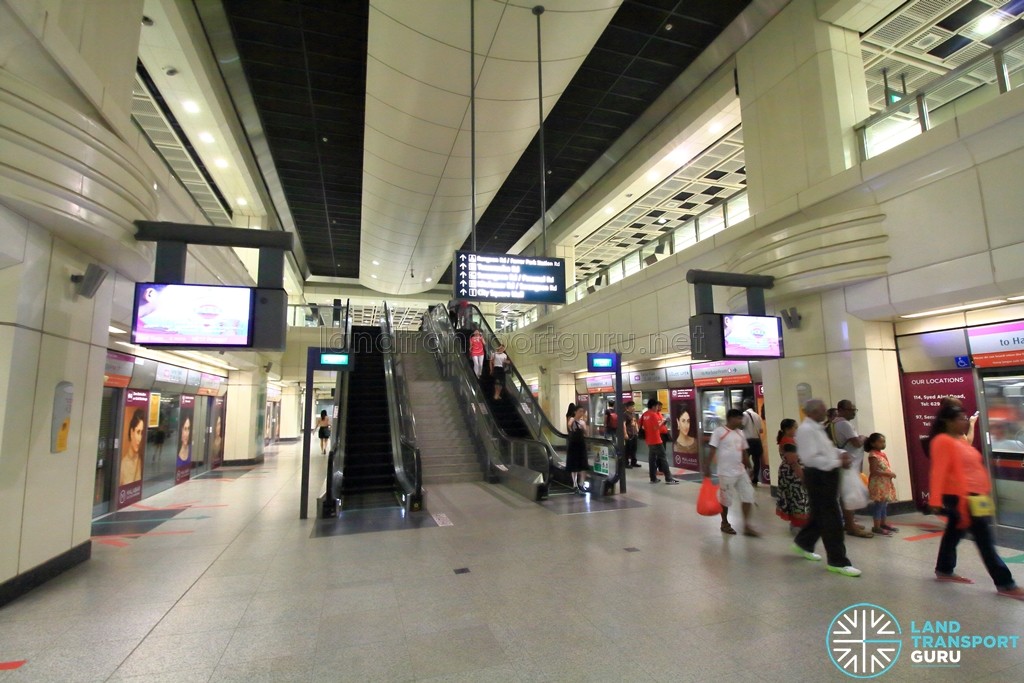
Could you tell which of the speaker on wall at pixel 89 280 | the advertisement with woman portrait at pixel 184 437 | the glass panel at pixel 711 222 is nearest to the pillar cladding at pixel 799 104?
the glass panel at pixel 711 222

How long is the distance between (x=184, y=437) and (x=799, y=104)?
43.6ft

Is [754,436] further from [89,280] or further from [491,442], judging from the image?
[89,280]

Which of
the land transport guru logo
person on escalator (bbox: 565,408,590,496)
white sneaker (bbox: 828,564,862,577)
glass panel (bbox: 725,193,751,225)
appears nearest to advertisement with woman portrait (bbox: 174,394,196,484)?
person on escalator (bbox: 565,408,590,496)

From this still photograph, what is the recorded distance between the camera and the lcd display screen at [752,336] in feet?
21.0

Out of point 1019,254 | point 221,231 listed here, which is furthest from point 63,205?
point 1019,254

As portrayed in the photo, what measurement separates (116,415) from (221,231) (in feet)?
16.2

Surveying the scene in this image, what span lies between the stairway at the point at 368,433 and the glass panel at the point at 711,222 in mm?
7489

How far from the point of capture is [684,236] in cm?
1088

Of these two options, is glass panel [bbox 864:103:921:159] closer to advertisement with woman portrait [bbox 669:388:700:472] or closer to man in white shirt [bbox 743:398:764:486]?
man in white shirt [bbox 743:398:764:486]

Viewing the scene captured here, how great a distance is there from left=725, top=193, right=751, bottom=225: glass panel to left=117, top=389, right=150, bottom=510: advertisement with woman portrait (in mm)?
11230

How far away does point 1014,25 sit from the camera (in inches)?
309

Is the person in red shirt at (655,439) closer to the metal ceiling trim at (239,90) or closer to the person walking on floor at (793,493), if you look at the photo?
the person walking on floor at (793,493)

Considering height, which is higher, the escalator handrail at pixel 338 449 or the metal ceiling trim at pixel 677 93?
the metal ceiling trim at pixel 677 93

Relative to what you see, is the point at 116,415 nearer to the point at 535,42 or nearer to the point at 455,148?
the point at 455,148
